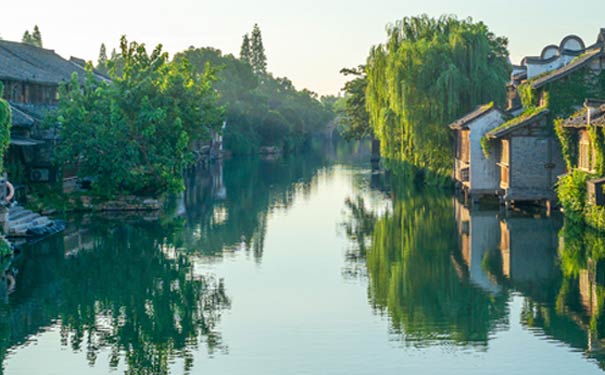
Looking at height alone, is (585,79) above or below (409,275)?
above

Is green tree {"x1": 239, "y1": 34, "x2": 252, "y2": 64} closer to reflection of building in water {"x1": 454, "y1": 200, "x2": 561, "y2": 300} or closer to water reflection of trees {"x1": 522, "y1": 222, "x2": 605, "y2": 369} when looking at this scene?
reflection of building in water {"x1": 454, "y1": 200, "x2": 561, "y2": 300}

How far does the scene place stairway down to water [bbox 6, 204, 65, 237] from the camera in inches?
1373

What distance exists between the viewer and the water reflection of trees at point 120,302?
19.8 metres

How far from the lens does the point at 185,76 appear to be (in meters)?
51.7

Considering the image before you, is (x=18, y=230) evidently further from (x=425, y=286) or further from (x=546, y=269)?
(x=546, y=269)

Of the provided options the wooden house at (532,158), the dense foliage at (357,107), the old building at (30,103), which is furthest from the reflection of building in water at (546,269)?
the dense foliage at (357,107)

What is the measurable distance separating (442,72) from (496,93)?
365cm

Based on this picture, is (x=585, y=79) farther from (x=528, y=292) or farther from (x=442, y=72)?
(x=528, y=292)

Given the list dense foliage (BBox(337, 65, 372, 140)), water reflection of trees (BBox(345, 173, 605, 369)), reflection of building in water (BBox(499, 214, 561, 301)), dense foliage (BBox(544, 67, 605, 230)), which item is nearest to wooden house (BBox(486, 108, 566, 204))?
Result: dense foliage (BBox(544, 67, 605, 230))

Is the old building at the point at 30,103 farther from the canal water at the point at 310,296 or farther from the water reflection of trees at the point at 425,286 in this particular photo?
the water reflection of trees at the point at 425,286

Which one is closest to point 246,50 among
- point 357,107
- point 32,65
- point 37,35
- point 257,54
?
point 257,54

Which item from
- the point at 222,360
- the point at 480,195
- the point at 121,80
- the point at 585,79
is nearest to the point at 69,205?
the point at 121,80

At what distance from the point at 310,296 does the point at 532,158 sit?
21.2m

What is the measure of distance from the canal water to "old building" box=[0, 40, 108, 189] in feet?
18.6
